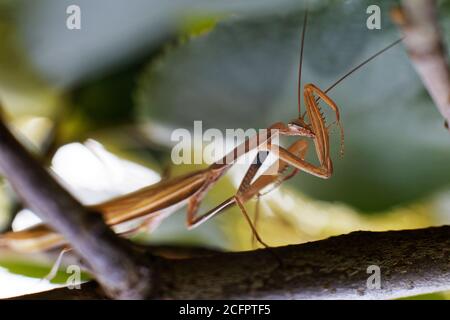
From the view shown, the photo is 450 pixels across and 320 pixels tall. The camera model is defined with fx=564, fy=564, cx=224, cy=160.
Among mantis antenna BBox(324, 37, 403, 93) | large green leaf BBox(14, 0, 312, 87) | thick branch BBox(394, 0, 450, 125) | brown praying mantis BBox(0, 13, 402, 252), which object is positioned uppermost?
large green leaf BBox(14, 0, 312, 87)

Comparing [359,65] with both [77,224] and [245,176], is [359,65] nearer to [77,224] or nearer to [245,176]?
[245,176]

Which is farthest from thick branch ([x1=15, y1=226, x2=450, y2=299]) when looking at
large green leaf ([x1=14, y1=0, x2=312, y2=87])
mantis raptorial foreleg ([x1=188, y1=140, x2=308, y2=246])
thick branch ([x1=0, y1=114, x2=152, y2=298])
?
large green leaf ([x1=14, y1=0, x2=312, y2=87])

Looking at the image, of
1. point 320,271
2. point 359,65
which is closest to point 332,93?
point 359,65

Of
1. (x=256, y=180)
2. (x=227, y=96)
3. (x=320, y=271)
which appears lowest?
(x=320, y=271)

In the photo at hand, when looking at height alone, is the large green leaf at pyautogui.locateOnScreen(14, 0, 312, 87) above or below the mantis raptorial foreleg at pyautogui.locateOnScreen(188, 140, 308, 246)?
above

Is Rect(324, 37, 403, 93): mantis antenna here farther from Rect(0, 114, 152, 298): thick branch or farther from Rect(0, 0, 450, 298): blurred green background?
Rect(0, 114, 152, 298): thick branch

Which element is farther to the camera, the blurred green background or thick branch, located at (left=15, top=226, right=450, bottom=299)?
the blurred green background

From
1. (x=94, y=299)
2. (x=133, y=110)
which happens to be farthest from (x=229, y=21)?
(x=94, y=299)
